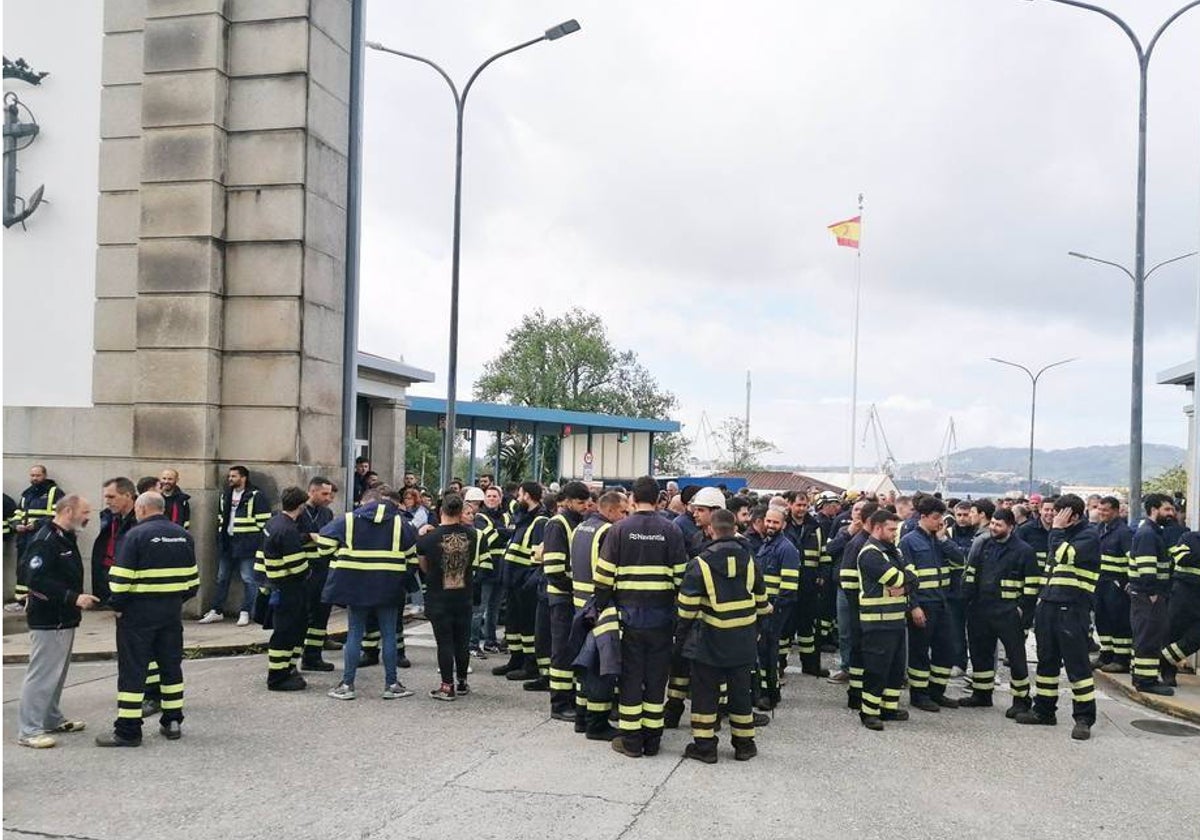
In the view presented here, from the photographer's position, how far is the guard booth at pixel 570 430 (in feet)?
109

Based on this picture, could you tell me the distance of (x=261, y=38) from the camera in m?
14.2

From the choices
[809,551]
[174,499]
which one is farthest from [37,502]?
[809,551]

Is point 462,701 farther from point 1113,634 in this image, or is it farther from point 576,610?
point 1113,634

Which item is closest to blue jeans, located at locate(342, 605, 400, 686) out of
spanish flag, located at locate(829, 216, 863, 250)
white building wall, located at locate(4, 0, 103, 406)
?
white building wall, located at locate(4, 0, 103, 406)

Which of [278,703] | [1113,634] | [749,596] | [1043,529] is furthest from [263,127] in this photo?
[1113,634]

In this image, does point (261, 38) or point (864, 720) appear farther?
point (261, 38)

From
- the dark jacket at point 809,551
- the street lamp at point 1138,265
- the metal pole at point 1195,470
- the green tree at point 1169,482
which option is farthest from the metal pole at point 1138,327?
the green tree at point 1169,482

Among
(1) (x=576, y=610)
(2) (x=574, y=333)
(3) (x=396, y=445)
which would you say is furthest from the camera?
(2) (x=574, y=333)

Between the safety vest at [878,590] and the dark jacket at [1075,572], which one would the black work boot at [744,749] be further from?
the dark jacket at [1075,572]

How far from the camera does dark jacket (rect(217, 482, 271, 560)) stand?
13.0 metres

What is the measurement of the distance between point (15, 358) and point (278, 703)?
8.42 meters

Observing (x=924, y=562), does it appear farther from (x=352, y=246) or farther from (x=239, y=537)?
(x=352, y=246)

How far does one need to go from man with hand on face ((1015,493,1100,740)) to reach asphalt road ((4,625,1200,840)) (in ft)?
0.84

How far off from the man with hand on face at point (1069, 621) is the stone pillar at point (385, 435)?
17.9 m
